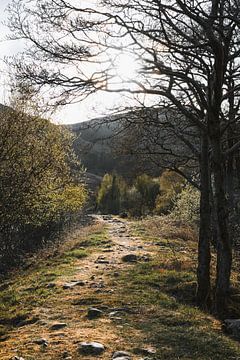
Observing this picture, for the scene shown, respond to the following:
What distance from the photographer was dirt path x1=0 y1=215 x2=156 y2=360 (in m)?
6.20

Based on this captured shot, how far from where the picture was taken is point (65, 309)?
28.8 ft

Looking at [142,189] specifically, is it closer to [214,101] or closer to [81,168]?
[81,168]

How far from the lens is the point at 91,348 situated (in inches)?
239

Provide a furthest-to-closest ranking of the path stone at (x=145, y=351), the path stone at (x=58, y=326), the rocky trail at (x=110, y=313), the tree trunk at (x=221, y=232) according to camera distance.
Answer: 1. the tree trunk at (x=221, y=232)
2. the path stone at (x=58, y=326)
3. the rocky trail at (x=110, y=313)
4. the path stone at (x=145, y=351)

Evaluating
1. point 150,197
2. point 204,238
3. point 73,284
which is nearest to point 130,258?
point 73,284

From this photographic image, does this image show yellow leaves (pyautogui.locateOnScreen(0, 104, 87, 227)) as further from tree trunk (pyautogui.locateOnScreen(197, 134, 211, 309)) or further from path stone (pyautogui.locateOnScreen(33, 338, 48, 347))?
path stone (pyautogui.locateOnScreen(33, 338, 48, 347))

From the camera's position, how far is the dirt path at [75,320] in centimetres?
620

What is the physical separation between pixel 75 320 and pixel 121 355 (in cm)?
215

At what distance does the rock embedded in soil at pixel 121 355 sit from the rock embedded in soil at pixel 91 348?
0.74ft

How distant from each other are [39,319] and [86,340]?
6.40 feet

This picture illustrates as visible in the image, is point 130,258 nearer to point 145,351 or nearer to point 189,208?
point 145,351

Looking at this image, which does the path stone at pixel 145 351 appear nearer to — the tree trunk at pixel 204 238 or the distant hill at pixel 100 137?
the distant hill at pixel 100 137

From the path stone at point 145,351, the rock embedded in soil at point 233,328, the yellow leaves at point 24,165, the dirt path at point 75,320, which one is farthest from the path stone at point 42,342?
the yellow leaves at point 24,165

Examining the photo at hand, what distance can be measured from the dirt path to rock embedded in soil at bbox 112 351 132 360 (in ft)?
0.17
